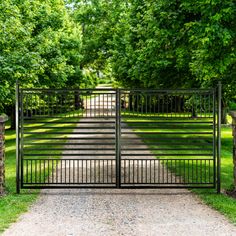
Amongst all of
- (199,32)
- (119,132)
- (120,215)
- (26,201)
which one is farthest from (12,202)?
(199,32)

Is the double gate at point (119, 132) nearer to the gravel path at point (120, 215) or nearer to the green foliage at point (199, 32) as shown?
the gravel path at point (120, 215)

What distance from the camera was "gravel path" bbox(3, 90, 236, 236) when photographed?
7555 mm

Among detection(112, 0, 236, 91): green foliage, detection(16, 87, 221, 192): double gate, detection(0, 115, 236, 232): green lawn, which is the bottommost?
detection(0, 115, 236, 232): green lawn

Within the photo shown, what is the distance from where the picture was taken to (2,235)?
7.21 meters

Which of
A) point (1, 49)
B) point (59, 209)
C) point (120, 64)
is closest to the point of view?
point (59, 209)

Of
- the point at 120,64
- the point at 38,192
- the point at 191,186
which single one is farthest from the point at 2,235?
the point at 120,64

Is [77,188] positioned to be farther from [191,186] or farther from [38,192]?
[191,186]

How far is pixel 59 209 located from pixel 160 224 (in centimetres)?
207

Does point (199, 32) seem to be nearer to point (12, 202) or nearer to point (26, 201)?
point (26, 201)

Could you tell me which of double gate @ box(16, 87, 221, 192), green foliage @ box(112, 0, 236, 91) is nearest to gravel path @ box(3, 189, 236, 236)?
double gate @ box(16, 87, 221, 192)

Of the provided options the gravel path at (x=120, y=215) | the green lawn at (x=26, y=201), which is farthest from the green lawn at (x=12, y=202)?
the gravel path at (x=120, y=215)

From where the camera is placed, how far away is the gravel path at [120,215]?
24.8 ft

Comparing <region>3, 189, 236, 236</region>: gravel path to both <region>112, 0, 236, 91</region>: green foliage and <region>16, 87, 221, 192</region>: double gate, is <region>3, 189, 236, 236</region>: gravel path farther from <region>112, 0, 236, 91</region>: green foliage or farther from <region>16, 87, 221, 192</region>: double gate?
<region>112, 0, 236, 91</region>: green foliage

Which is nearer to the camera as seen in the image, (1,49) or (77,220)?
(77,220)
